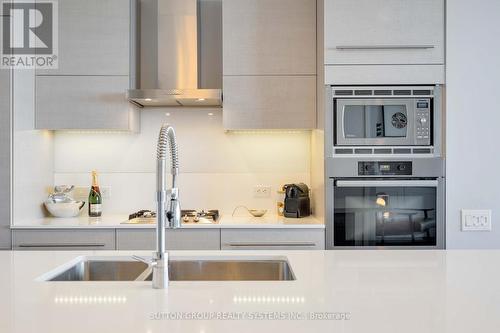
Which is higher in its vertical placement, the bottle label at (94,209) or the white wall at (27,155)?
the white wall at (27,155)

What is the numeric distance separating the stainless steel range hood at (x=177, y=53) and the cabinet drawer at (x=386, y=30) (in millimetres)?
875

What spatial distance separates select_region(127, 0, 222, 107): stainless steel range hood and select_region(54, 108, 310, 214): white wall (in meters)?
0.22

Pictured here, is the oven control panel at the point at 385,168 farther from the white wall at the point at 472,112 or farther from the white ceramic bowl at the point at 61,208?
the white ceramic bowl at the point at 61,208

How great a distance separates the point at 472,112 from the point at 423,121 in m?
0.30

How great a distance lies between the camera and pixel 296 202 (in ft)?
9.11

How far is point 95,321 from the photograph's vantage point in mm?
895

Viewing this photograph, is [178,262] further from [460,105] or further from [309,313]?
[460,105]

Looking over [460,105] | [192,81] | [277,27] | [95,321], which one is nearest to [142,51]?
[192,81]

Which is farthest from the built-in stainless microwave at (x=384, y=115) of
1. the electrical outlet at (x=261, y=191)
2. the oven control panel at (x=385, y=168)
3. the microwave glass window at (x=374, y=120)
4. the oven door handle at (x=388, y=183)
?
the electrical outlet at (x=261, y=191)

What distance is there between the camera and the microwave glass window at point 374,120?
2.52 metres

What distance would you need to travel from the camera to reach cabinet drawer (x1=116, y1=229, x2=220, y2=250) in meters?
2.50

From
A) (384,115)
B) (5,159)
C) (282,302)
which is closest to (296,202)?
(384,115)

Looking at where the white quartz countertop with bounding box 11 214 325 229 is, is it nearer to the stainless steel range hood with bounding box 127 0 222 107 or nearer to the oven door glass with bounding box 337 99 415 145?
the oven door glass with bounding box 337 99 415 145

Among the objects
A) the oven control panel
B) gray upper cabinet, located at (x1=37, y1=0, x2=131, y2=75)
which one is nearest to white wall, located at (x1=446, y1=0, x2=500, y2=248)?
the oven control panel
